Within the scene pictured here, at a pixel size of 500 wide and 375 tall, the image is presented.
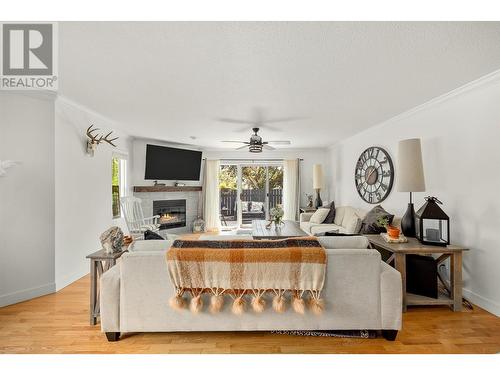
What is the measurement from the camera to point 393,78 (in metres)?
2.56

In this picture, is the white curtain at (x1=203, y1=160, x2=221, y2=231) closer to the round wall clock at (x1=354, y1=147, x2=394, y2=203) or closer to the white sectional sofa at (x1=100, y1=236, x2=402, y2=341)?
the round wall clock at (x1=354, y1=147, x2=394, y2=203)

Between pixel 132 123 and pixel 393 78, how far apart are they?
3.83 m

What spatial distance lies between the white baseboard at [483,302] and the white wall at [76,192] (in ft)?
15.1

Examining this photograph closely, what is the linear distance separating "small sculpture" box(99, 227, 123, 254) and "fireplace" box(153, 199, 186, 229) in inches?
154

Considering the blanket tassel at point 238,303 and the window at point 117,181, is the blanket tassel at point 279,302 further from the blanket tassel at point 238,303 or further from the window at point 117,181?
the window at point 117,181

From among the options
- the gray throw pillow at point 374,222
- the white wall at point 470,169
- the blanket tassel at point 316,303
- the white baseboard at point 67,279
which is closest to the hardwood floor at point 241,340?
the blanket tassel at point 316,303

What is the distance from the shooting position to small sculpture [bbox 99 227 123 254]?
2.35 m

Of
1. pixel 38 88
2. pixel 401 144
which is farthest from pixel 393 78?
pixel 38 88

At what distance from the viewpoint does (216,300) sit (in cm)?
195

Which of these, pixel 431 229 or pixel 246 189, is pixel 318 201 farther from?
pixel 431 229

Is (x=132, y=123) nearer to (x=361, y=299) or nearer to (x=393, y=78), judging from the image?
(x=393, y=78)

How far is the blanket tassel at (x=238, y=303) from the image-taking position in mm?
1947

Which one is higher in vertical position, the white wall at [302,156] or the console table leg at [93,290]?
the white wall at [302,156]

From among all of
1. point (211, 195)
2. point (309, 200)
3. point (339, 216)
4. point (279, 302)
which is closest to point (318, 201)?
point (309, 200)
